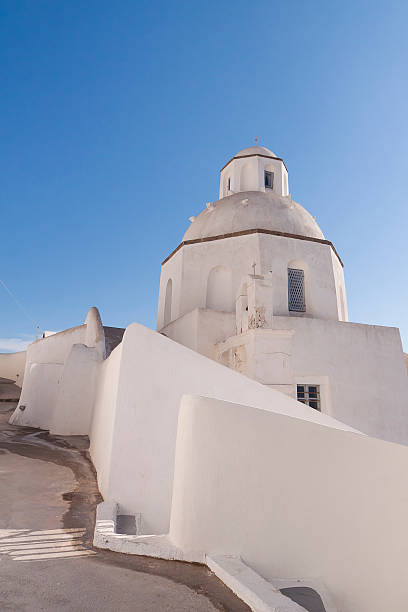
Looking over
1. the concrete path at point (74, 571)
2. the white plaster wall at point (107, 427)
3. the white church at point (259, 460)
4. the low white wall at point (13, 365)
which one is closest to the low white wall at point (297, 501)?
the white church at point (259, 460)

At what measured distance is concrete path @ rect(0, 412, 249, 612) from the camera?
2.20 m

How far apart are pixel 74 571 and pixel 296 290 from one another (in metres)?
11.0

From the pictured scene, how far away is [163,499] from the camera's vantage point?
178 inches

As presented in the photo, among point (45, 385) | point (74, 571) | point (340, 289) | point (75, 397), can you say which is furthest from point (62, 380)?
point (340, 289)

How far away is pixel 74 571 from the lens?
2625 mm

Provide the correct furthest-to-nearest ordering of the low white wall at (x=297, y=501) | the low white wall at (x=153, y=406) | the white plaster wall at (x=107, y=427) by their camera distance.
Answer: the white plaster wall at (x=107, y=427) < the low white wall at (x=153, y=406) < the low white wall at (x=297, y=501)

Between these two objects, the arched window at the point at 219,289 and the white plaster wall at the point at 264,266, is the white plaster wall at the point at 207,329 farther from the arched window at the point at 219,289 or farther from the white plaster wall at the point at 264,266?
the arched window at the point at 219,289

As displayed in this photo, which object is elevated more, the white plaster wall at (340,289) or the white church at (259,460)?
the white plaster wall at (340,289)

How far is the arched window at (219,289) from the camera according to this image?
1265 centimetres

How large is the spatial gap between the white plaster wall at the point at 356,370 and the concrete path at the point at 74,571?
7.05 m

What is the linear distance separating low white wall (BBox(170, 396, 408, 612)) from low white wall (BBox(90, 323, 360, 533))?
1188 millimetres

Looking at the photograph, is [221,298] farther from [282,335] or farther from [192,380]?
Answer: [192,380]

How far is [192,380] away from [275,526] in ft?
7.54

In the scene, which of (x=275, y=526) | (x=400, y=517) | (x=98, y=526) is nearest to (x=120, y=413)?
(x=98, y=526)
